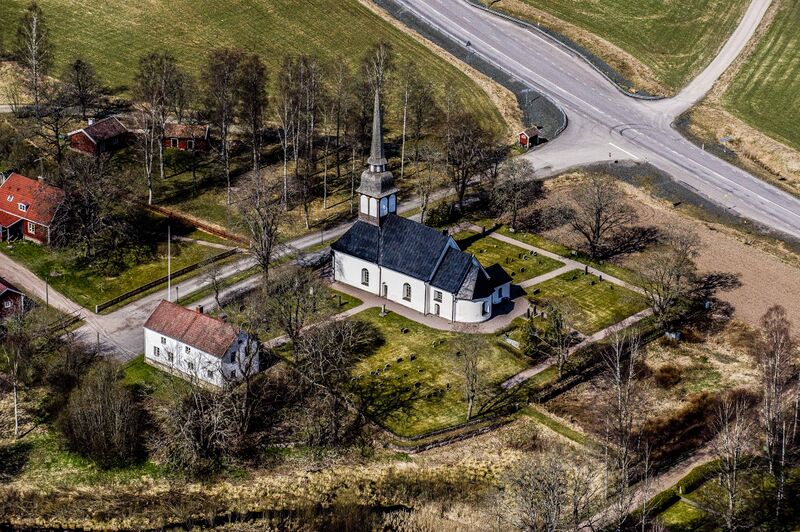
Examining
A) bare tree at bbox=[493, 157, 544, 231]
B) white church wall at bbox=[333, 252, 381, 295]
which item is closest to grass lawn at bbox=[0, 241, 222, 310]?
white church wall at bbox=[333, 252, 381, 295]

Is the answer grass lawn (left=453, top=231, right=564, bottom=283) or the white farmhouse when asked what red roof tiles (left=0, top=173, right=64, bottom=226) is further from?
grass lawn (left=453, top=231, right=564, bottom=283)

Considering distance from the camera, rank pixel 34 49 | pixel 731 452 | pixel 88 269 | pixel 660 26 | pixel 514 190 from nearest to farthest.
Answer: pixel 731 452 < pixel 88 269 < pixel 514 190 < pixel 34 49 < pixel 660 26

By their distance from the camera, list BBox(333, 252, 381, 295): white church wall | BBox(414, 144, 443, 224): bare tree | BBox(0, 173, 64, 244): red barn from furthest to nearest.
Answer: BBox(414, 144, 443, 224): bare tree
BBox(0, 173, 64, 244): red barn
BBox(333, 252, 381, 295): white church wall

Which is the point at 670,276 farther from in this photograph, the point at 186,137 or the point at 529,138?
the point at 186,137

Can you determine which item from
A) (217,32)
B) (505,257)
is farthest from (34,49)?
(505,257)

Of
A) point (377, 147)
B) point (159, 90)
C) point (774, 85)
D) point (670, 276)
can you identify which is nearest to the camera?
point (670, 276)

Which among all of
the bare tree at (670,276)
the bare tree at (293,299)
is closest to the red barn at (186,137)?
the bare tree at (293,299)
